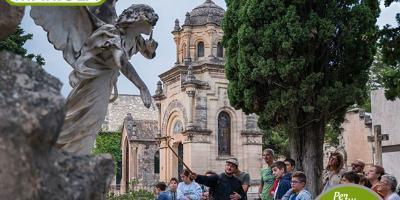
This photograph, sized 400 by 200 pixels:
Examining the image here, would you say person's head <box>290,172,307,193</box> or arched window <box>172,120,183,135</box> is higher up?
arched window <box>172,120,183,135</box>

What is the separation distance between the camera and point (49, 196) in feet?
6.49

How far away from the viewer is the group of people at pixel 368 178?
6.89m

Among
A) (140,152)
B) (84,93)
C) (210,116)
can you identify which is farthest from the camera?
(140,152)

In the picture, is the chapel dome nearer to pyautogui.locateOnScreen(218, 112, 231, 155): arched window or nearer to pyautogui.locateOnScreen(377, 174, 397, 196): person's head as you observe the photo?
pyautogui.locateOnScreen(218, 112, 231, 155): arched window

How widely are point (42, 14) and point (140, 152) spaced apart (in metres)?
47.5

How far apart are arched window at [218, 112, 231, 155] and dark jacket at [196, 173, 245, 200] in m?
29.8

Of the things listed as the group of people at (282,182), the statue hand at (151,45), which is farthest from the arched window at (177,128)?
the statue hand at (151,45)

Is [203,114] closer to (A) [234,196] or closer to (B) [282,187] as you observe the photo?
(A) [234,196]

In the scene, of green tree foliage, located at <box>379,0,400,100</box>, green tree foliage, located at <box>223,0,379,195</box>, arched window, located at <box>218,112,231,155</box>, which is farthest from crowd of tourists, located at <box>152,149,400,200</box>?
arched window, located at <box>218,112,231,155</box>

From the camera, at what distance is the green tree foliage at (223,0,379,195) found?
19.3m

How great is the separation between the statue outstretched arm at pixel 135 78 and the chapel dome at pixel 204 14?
119ft

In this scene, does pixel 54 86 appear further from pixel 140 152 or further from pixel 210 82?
pixel 140 152

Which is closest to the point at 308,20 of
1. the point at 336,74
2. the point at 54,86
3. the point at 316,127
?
the point at 336,74

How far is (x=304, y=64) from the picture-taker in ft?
63.4
